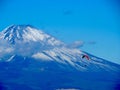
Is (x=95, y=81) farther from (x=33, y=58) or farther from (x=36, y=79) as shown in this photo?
(x=33, y=58)

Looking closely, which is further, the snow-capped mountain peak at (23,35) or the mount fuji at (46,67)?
the snow-capped mountain peak at (23,35)

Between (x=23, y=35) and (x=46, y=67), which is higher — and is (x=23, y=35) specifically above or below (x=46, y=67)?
above

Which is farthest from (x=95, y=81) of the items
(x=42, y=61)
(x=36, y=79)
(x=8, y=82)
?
(x=42, y=61)

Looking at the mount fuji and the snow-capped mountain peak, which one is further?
the snow-capped mountain peak

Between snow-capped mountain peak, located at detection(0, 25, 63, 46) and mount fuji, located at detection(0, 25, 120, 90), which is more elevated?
snow-capped mountain peak, located at detection(0, 25, 63, 46)

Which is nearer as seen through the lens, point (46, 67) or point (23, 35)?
point (46, 67)

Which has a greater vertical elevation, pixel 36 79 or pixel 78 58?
pixel 78 58

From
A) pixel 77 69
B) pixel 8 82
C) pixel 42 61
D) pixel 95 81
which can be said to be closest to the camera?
pixel 8 82
